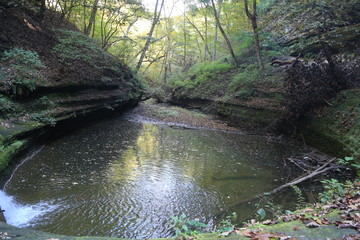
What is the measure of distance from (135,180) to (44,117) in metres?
4.13

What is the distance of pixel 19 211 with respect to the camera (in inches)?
159

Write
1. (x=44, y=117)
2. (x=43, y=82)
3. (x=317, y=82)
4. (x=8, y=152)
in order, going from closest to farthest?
(x=8, y=152) < (x=44, y=117) < (x=43, y=82) < (x=317, y=82)

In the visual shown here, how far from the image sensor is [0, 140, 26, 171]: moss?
16.7 feet

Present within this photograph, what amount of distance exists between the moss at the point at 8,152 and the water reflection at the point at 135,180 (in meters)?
0.41

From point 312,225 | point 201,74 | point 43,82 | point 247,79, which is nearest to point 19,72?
point 43,82

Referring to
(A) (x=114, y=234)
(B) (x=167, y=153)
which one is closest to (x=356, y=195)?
(A) (x=114, y=234)

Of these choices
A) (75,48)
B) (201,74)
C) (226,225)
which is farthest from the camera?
(201,74)

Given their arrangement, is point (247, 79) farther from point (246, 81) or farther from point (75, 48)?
point (75, 48)

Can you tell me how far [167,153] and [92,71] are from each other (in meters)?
6.90

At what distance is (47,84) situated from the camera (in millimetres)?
8641

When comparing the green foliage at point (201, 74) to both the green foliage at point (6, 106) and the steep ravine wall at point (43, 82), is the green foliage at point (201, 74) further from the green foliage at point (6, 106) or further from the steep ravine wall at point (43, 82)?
the green foliage at point (6, 106)

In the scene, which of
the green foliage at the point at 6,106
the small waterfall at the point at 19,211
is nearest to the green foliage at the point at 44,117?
the green foliage at the point at 6,106

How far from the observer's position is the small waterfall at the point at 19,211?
149 inches

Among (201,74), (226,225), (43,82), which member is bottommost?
(226,225)
